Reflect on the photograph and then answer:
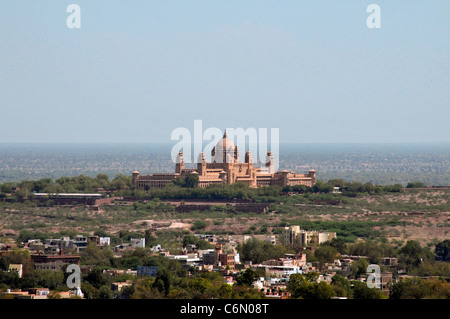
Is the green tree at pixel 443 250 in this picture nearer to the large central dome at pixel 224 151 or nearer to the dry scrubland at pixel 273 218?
the dry scrubland at pixel 273 218

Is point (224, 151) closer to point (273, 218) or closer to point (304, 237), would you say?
point (273, 218)

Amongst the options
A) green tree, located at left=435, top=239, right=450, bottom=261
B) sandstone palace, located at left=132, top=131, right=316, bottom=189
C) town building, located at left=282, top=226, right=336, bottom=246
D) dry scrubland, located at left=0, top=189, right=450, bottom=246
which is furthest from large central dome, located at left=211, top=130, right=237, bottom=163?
green tree, located at left=435, top=239, right=450, bottom=261

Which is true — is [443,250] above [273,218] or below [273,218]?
below

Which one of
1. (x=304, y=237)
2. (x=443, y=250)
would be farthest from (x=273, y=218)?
(x=443, y=250)

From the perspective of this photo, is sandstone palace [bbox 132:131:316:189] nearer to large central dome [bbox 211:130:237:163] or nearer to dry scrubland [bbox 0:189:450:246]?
large central dome [bbox 211:130:237:163]

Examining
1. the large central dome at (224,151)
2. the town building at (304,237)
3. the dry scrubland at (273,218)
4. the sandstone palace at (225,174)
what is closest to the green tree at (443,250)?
the dry scrubland at (273,218)

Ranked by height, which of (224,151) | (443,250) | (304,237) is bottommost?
(443,250)

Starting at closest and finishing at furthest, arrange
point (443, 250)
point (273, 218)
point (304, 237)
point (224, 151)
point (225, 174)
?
point (443, 250), point (304, 237), point (273, 218), point (225, 174), point (224, 151)
